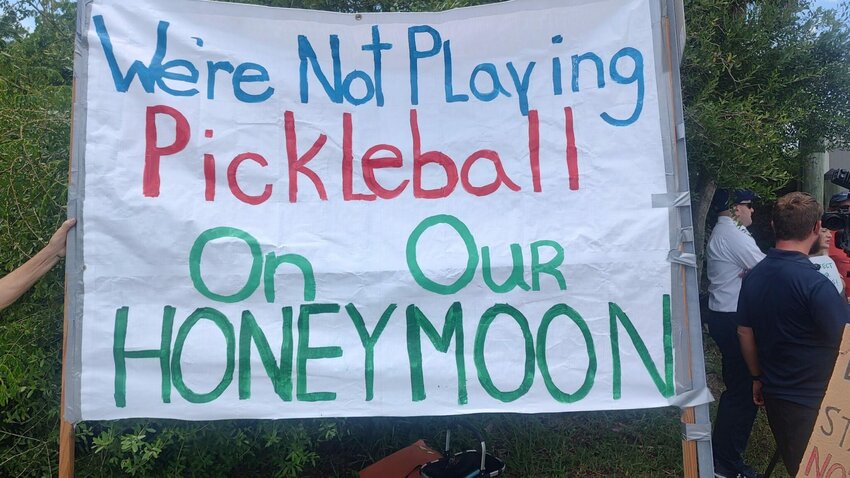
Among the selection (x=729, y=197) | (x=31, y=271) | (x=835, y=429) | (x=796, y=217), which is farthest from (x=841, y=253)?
(x=31, y=271)

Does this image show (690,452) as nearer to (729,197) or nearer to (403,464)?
(403,464)

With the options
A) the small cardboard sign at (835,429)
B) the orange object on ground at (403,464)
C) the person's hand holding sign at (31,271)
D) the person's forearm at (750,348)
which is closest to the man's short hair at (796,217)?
the person's forearm at (750,348)

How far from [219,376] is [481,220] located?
1.08 metres

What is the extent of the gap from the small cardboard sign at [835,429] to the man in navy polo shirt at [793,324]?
1.43 ft

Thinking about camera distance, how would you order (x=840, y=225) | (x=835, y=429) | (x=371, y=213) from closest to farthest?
(x=835, y=429), (x=371, y=213), (x=840, y=225)

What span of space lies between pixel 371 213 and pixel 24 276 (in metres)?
1.24

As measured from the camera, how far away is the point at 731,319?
4168 millimetres

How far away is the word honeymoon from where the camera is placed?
95.0 inches

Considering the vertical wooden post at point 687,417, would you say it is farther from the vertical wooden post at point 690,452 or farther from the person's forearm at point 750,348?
the person's forearm at point 750,348

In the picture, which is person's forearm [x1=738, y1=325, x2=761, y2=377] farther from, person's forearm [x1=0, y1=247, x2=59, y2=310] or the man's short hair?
person's forearm [x1=0, y1=247, x2=59, y2=310]

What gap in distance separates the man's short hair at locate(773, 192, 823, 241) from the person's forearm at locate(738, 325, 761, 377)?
46 cm

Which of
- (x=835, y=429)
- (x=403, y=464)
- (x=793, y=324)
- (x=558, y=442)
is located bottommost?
(x=558, y=442)

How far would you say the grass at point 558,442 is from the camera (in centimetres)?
392

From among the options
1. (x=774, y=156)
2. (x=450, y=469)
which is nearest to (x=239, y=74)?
(x=450, y=469)
